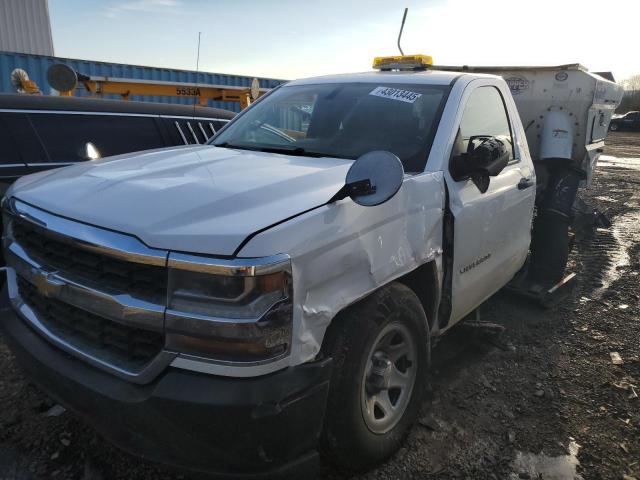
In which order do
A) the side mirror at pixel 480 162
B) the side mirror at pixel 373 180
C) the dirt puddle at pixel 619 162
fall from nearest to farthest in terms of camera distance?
the side mirror at pixel 373 180 < the side mirror at pixel 480 162 < the dirt puddle at pixel 619 162

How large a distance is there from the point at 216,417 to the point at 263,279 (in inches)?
18.8

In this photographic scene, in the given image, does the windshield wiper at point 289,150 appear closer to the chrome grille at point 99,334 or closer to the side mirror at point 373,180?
the side mirror at point 373,180

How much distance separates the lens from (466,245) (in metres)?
2.86

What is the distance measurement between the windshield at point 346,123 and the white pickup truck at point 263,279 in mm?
16

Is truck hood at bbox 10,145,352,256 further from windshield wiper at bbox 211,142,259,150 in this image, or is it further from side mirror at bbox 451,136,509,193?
side mirror at bbox 451,136,509,193

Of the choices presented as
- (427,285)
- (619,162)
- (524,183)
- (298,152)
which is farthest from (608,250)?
(619,162)

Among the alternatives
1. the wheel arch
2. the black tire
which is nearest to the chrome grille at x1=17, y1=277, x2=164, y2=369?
the black tire

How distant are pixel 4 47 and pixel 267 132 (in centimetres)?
1810

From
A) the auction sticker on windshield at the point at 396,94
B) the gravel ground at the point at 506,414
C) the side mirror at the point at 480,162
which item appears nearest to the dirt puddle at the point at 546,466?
the gravel ground at the point at 506,414

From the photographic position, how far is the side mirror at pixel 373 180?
1.95 m

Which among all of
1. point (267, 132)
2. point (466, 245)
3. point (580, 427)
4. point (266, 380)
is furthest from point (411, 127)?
point (580, 427)

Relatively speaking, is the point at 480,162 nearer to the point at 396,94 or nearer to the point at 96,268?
the point at 396,94

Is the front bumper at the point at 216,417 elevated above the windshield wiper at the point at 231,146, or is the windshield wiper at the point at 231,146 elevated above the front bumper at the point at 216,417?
the windshield wiper at the point at 231,146

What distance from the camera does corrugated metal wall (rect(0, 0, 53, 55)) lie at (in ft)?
55.8
